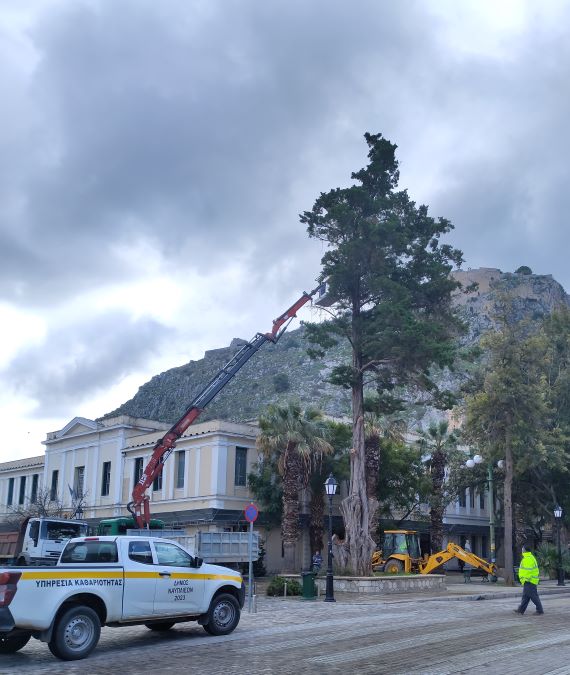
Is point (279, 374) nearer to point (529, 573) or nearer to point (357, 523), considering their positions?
point (357, 523)

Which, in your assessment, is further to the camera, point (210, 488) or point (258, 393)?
point (258, 393)

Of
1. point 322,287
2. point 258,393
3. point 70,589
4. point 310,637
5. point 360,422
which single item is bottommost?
point 310,637

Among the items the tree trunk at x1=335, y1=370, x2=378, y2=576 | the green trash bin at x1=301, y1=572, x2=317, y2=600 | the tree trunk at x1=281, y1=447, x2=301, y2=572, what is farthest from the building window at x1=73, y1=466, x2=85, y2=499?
the green trash bin at x1=301, y1=572, x2=317, y2=600

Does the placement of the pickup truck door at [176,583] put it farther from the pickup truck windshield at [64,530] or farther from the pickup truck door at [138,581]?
the pickup truck windshield at [64,530]

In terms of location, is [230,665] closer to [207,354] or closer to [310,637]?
[310,637]

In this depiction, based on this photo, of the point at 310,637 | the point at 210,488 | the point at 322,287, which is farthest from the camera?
the point at 210,488

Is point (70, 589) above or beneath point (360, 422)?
beneath

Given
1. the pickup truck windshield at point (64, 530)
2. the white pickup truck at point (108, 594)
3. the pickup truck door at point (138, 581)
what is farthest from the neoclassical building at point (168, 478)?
the pickup truck door at point (138, 581)

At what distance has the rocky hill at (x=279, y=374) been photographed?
4678 inches

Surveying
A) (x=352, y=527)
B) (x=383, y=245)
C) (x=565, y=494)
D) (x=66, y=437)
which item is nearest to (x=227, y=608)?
(x=352, y=527)

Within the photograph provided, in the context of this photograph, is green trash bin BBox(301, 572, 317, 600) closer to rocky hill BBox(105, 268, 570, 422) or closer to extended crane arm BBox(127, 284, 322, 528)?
extended crane arm BBox(127, 284, 322, 528)

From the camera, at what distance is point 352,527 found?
29.6 meters

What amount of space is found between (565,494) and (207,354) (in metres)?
137

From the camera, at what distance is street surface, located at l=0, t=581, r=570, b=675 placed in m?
10.0
